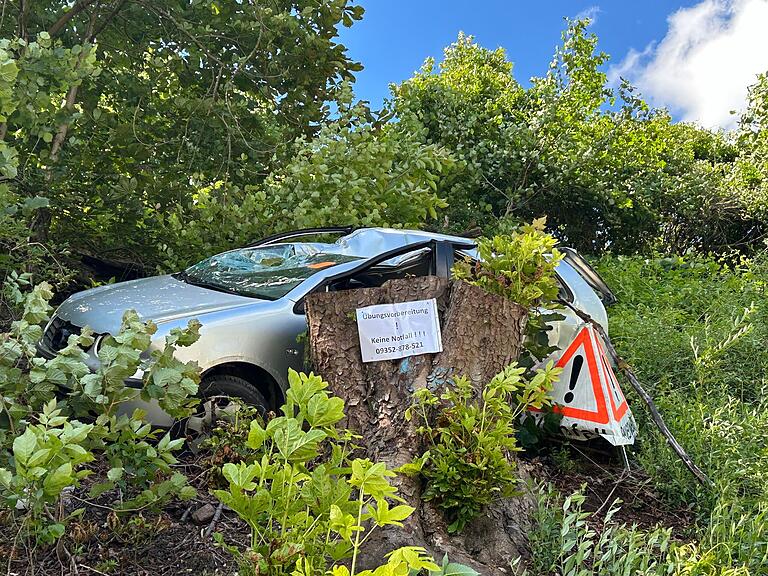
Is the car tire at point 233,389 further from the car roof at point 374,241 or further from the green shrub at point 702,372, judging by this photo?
the green shrub at point 702,372

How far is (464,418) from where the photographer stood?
2947mm

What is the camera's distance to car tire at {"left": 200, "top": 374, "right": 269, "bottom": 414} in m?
4.04

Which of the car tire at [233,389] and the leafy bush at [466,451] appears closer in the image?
the leafy bush at [466,451]

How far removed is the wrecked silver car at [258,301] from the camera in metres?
4.13

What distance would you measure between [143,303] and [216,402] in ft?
3.21

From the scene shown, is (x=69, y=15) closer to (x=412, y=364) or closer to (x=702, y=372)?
(x=412, y=364)

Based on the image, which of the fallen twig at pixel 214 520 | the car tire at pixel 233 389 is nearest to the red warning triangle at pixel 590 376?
the car tire at pixel 233 389

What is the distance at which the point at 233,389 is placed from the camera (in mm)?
4145

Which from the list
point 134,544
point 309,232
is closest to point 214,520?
point 134,544

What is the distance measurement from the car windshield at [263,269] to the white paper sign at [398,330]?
1.34m

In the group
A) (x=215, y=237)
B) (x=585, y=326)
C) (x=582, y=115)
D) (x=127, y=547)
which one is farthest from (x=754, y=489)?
(x=582, y=115)

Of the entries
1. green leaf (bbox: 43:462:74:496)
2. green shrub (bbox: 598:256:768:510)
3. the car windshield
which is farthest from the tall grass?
the car windshield

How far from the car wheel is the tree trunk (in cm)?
64

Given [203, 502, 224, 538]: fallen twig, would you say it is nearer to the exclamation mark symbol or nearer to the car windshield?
the car windshield
